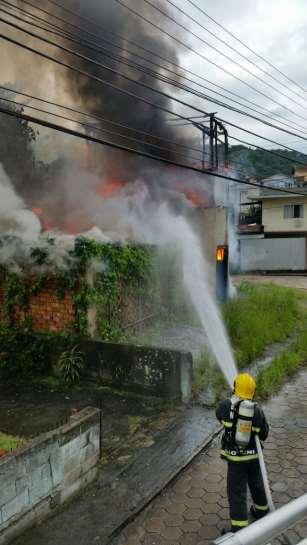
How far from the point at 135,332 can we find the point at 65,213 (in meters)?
5.24

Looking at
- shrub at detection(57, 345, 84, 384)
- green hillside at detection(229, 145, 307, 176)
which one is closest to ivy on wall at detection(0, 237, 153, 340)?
→ shrub at detection(57, 345, 84, 384)

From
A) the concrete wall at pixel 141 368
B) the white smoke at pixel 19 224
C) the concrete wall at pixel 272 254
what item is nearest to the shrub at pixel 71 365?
the concrete wall at pixel 141 368

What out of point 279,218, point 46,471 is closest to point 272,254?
point 279,218

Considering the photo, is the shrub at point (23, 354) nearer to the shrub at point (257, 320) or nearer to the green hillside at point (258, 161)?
the shrub at point (257, 320)

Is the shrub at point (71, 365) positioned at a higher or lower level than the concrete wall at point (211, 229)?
lower

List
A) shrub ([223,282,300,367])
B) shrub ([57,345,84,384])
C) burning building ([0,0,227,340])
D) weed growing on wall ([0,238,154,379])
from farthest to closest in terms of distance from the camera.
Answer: burning building ([0,0,227,340])
shrub ([223,282,300,367])
weed growing on wall ([0,238,154,379])
shrub ([57,345,84,384])

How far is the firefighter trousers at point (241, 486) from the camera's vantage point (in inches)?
156

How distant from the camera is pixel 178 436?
20.2ft

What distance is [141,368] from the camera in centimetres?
754

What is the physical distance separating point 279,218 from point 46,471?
3116cm

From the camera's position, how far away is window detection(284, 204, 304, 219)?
1270 inches

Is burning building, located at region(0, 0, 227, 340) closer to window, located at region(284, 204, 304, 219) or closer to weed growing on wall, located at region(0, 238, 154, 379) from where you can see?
weed growing on wall, located at region(0, 238, 154, 379)

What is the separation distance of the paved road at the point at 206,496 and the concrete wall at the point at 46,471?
78 cm

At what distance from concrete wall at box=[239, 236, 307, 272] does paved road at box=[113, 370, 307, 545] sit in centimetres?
2618
